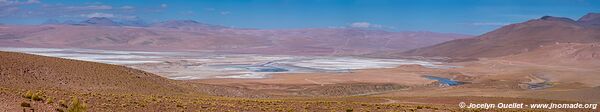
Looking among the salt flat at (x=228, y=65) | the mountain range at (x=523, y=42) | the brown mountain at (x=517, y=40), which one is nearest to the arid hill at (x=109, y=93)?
the salt flat at (x=228, y=65)

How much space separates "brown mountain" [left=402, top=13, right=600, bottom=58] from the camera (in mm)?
150375

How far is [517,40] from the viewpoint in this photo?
539 feet

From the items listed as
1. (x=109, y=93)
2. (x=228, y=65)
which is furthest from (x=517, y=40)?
(x=109, y=93)

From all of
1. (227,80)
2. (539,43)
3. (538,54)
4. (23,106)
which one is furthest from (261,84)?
(539,43)

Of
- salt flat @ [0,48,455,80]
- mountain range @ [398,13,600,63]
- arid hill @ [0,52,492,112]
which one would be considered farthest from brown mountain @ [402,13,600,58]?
arid hill @ [0,52,492,112]

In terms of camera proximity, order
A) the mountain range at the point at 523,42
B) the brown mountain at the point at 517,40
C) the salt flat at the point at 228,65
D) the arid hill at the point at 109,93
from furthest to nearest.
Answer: the brown mountain at the point at 517,40 → the mountain range at the point at 523,42 → the salt flat at the point at 228,65 → the arid hill at the point at 109,93

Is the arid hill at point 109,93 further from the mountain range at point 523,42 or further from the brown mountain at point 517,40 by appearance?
the brown mountain at point 517,40

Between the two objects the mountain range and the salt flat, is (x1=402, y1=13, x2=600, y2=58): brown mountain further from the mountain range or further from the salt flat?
the salt flat

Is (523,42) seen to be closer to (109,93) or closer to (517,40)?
(517,40)

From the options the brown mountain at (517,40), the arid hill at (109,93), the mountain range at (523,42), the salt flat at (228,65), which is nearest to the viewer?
the arid hill at (109,93)

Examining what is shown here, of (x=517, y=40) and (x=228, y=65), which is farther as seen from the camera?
(x=517, y=40)

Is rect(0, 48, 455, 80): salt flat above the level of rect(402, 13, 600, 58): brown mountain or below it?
below

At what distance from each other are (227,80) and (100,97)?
149 ft

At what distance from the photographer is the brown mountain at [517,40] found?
150m
